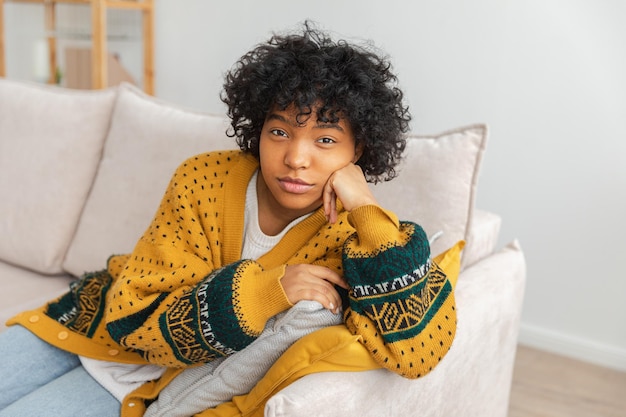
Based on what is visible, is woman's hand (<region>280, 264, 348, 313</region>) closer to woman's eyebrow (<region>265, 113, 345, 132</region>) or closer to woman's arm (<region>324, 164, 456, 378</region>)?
woman's arm (<region>324, 164, 456, 378</region>)

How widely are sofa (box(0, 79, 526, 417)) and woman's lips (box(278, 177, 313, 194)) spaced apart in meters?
0.33

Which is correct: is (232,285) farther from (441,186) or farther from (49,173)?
(49,173)

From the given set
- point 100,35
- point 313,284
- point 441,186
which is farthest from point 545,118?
point 100,35

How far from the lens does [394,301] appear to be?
1111mm

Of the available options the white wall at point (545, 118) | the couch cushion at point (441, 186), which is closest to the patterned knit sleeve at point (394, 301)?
the couch cushion at point (441, 186)

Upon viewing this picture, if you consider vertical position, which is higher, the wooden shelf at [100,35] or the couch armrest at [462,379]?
the wooden shelf at [100,35]

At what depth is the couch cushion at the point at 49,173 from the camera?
199cm

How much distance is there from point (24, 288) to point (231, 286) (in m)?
1.02

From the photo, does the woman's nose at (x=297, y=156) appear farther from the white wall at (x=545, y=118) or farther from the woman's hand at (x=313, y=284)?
the white wall at (x=545, y=118)

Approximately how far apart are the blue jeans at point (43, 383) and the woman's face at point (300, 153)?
49cm

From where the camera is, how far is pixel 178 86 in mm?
3320

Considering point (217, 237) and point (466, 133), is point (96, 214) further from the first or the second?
point (466, 133)

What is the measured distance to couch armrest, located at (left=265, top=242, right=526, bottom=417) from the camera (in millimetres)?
1020

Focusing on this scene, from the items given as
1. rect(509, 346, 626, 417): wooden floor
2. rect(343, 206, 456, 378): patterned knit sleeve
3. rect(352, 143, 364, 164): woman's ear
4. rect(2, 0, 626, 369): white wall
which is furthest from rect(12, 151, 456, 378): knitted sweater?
rect(2, 0, 626, 369): white wall
